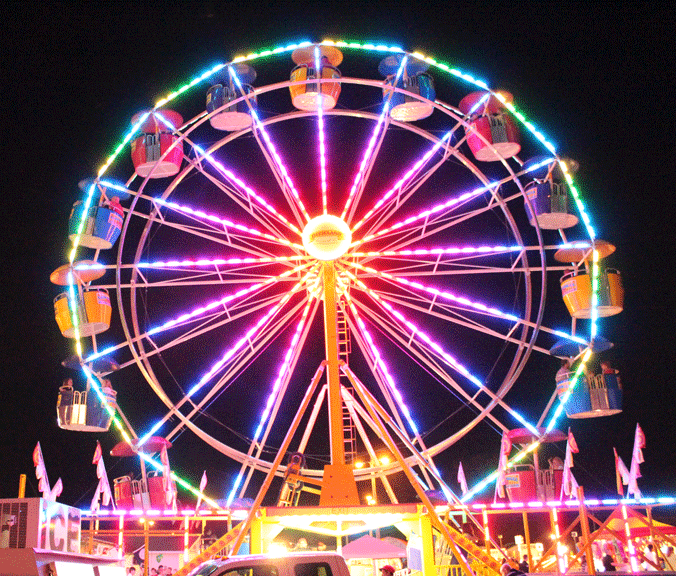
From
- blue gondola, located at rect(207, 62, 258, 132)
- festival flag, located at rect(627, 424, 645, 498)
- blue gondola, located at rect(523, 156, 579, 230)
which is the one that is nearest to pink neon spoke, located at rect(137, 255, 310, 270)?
blue gondola, located at rect(207, 62, 258, 132)

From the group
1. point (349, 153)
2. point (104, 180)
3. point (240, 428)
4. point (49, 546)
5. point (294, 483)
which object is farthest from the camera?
point (240, 428)

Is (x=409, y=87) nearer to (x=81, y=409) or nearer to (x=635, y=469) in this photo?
(x=81, y=409)

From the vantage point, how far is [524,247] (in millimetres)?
15898

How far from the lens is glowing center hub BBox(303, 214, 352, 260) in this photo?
15.6 m

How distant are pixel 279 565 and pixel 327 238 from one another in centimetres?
854

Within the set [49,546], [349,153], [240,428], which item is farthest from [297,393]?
[49,546]

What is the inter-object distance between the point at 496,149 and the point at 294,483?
7462 mm

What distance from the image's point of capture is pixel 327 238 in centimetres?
1561

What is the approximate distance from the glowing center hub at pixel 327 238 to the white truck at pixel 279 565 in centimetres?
796

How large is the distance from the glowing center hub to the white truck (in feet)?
26.1

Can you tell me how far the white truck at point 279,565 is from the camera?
7.84m

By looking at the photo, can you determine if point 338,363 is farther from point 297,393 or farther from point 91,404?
→ point 297,393

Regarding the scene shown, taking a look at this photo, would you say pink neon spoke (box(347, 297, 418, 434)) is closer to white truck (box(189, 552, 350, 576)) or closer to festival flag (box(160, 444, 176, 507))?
festival flag (box(160, 444, 176, 507))

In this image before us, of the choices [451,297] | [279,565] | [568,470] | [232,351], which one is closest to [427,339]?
[451,297]
